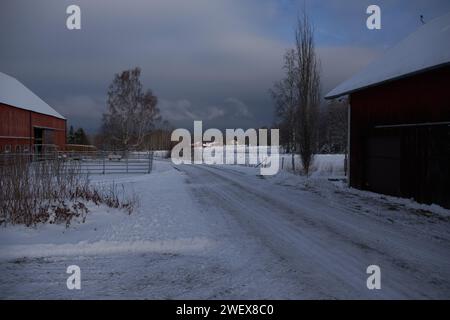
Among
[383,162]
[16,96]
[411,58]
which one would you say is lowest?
[383,162]

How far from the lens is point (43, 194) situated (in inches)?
317

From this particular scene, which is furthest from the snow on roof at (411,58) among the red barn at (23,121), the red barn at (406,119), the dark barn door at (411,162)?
A: the red barn at (23,121)

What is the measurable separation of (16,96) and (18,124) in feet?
13.0

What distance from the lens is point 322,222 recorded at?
803cm

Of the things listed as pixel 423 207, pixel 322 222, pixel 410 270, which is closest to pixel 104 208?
pixel 322 222

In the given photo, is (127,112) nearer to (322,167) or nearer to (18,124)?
(18,124)

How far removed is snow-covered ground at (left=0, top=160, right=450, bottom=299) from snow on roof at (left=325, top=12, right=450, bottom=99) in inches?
168

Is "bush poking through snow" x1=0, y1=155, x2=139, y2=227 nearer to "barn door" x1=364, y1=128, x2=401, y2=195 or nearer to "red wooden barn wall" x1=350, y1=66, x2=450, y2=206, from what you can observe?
"red wooden barn wall" x1=350, y1=66, x2=450, y2=206

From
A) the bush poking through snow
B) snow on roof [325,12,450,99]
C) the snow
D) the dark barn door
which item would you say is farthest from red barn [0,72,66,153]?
the dark barn door

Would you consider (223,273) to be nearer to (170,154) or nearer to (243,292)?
(243,292)

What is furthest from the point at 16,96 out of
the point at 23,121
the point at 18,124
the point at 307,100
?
the point at 307,100

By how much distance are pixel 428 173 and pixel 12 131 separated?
89.7 feet

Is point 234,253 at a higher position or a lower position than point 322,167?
lower

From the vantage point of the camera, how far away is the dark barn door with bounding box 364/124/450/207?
10.1 m
